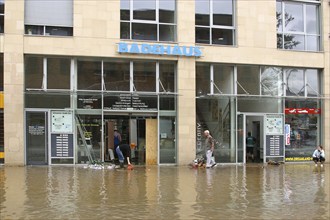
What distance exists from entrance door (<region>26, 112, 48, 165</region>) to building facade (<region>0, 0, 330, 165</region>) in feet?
0.13

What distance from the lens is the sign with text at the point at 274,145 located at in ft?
71.8

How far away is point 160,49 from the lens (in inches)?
797

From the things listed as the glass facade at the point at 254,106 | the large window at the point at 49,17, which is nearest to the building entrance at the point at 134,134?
the glass facade at the point at 254,106

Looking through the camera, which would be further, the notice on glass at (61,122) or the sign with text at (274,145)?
the sign with text at (274,145)

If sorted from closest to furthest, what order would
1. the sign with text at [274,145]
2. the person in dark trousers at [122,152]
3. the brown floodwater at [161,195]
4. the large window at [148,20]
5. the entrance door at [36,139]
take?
the brown floodwater at [161,195]
the person in dark trousers at [122,152]
the entrance door at [36,139]
the large window at [148,20]
the sign with text at [274,145]

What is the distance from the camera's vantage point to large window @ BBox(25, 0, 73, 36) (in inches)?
762

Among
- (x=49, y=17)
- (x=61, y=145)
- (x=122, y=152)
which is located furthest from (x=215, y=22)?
(x=61, y=145)

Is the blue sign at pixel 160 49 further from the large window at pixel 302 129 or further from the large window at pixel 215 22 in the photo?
the large window at pixel 302 129

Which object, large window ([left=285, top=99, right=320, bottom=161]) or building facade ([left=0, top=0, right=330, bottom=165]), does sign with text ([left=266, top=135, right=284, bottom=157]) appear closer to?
building facade ([left=0, top=0, right=330, bottom=165])

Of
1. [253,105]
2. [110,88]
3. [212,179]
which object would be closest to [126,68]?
[110,88]

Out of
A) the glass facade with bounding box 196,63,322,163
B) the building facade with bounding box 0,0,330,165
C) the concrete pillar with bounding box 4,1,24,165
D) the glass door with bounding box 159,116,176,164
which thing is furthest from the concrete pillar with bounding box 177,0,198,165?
the concrete pillar with bounding box 4,1,24,165

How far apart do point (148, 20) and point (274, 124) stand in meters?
7.64

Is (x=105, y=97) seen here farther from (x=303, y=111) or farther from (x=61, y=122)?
(x=303, y=111)

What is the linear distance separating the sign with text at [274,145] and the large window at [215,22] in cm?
484
